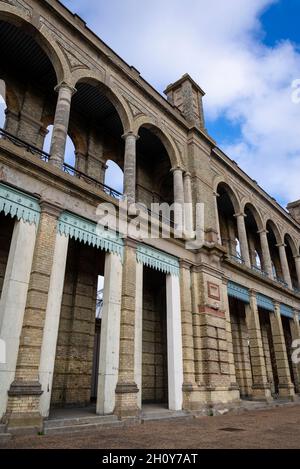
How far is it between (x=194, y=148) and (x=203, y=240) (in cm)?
469

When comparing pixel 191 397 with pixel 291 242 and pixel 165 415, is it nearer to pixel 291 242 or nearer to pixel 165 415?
pixel 165 415

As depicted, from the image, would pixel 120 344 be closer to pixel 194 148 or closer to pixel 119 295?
pixel 119 295

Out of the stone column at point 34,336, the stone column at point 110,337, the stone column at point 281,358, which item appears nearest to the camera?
the stone column at point 34,336

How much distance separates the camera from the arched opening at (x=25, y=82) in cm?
1107

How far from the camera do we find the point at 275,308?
18188 millimetres

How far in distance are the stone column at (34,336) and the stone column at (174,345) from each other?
5003 millimetres

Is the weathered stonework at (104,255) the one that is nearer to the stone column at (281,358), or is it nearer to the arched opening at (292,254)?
the stone column at (281,358)

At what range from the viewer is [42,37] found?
10.3m

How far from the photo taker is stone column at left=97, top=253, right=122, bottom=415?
8.50 meters

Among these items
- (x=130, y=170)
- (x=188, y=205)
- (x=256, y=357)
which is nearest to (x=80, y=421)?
(x=130, y=170)

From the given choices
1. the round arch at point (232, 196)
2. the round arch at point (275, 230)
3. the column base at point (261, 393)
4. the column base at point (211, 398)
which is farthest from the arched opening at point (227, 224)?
the column base at point (211, 398)

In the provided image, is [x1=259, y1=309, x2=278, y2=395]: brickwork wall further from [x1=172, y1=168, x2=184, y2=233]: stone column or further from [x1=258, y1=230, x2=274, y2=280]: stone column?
[x1=172, y1=168, x2=184, y2=233]: stone column
